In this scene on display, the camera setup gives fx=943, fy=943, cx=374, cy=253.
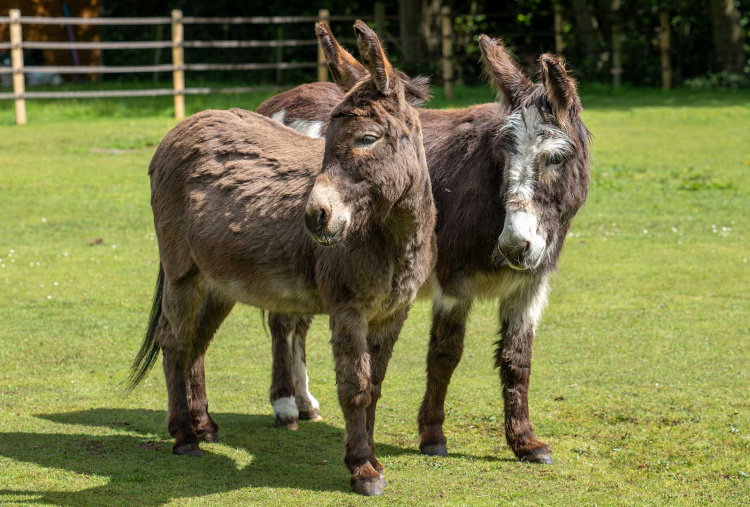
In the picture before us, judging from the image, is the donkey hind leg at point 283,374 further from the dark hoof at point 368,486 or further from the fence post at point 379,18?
the fence post at point 379,18

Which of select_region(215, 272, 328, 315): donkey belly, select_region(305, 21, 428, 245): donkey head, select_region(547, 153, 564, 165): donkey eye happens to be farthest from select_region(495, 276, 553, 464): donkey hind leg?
select_region(305, 21, 428, 245): donkey head

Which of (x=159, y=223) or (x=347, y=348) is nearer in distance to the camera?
(x=347, y=348)

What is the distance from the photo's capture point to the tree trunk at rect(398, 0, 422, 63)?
2652cm

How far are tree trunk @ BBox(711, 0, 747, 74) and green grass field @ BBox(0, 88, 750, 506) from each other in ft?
42.8

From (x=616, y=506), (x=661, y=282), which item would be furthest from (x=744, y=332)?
(x=616, y=506)

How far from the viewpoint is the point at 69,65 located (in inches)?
1154

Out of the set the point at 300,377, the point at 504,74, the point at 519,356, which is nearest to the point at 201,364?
the point at 300,377

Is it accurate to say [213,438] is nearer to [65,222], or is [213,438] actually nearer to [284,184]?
[284,184]

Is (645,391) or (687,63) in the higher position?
(687,63)

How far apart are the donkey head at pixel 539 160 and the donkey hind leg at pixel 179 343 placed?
190cm

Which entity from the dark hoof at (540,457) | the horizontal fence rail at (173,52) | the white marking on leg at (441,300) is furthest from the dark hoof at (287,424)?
the horizontal fence rail at (173,52)

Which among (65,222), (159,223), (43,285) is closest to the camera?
(159,223)

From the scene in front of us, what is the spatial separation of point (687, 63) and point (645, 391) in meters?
22.2

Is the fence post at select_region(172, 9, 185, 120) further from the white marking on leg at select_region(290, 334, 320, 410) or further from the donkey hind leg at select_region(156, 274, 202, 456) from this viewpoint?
the donkey hind leg at select_region(156, 274, 202, 456)
